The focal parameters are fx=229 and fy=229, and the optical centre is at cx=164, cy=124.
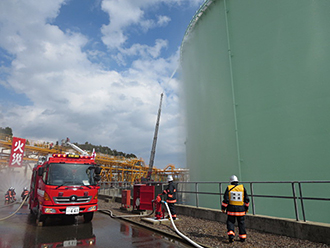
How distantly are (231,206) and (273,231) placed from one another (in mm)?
1539

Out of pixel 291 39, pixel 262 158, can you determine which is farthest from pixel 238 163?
pixel 291 39

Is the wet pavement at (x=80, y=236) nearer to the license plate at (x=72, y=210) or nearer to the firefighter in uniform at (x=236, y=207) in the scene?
the license plate at (x=72, y=210)

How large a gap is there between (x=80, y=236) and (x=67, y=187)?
1.85 metres

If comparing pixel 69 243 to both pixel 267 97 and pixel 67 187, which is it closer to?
pixel 67 187

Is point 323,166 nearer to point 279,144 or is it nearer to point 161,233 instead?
point 279,144

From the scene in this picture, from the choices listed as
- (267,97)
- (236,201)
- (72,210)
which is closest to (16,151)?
(72,210)

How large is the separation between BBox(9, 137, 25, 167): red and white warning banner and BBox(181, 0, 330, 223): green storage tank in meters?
21.2

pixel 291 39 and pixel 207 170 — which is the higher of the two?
pixel 291 39

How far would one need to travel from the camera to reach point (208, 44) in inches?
485

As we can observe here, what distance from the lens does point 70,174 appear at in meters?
8.20

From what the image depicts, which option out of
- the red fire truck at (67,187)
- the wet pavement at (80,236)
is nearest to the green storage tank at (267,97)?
the wet pavement at (80,236)

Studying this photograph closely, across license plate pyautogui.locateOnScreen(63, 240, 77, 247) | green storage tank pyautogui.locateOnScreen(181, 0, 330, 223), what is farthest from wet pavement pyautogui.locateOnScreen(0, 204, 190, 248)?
green storage tank pyautogui.locateOnScreen(181, 0, 330, 223)

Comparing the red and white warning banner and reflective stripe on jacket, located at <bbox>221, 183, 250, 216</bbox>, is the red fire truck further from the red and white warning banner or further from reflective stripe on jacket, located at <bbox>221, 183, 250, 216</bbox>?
the red and white warning banner

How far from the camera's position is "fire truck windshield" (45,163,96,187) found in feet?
25.9
